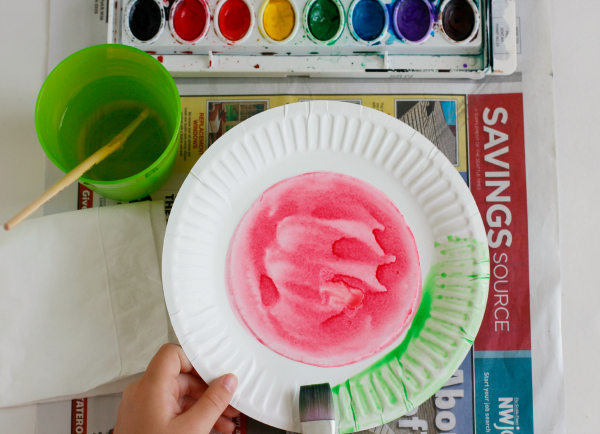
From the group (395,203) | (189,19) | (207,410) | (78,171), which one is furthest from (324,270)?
(189,19)

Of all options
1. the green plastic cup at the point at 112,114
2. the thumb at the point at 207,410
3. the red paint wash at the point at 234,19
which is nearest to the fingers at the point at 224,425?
the thumb at the point at 207,410

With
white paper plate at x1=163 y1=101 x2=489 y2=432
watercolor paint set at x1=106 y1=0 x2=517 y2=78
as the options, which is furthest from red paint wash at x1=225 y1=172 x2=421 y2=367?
watercolor paint set at x1=106 y1=0 x2=517 y2=78

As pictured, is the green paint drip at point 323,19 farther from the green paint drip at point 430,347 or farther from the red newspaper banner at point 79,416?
the red newspaper banner at point 79,416

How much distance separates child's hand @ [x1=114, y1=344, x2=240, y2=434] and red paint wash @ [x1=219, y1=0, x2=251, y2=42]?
55cm

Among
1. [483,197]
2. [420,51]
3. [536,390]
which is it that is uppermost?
[420,51]

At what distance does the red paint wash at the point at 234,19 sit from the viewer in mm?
703

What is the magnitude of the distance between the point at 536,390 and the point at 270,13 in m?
0.85

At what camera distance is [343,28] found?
0.69 meters

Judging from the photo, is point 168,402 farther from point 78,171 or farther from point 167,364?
point 78,171

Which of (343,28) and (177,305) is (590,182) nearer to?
(343,28)

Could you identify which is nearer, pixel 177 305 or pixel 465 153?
pixel 177 305

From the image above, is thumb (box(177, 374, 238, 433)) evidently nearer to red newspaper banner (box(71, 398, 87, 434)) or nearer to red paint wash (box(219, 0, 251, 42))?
red newspaper banner (box(71, 398, 87, 434))

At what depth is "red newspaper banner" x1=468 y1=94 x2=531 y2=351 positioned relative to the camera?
2.39ft

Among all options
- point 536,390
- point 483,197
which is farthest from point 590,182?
point 536,390
